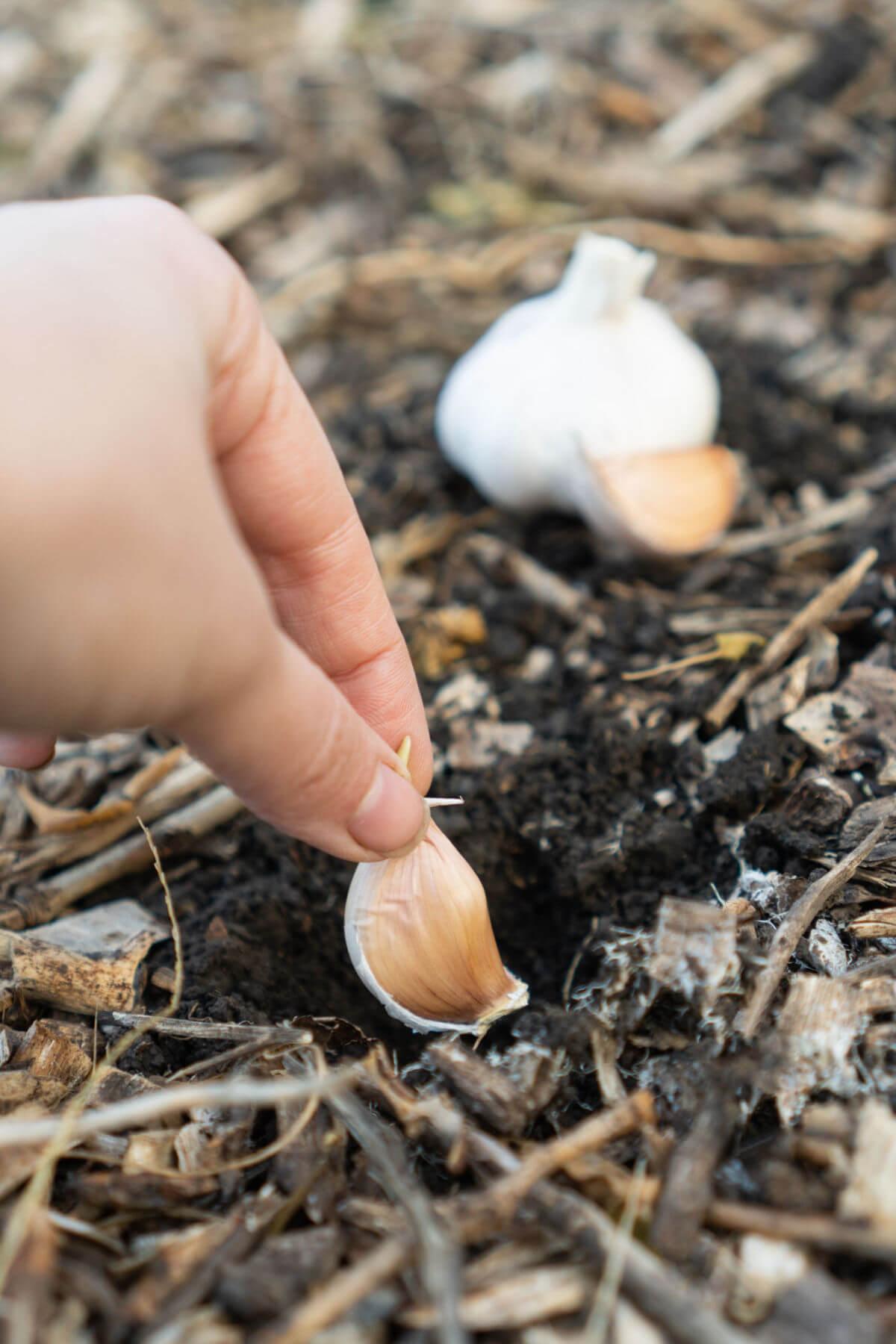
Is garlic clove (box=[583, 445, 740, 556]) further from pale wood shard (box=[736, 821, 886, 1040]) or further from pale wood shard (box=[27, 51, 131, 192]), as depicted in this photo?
pale wood shard (box=[27, 51, 131, 192])

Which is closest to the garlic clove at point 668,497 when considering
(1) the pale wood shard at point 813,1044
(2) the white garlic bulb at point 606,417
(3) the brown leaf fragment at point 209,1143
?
(2) the white garlic bulb at point 606,417

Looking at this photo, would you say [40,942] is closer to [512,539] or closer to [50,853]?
[50,853]

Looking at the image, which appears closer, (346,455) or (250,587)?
(250,587)

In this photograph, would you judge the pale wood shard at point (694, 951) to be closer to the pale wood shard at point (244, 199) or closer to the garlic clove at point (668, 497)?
the garlic clove at point (668, 497)

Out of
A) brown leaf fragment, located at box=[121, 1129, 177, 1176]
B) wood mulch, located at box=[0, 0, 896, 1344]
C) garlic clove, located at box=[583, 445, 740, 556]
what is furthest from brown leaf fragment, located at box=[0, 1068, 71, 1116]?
garlic clove, located at box=[583, 445, 740, 556]

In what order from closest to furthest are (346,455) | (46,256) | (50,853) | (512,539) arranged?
(46,256) < (50,853) < (512,539) < (346,455)

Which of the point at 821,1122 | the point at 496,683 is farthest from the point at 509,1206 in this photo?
the point at 496,683

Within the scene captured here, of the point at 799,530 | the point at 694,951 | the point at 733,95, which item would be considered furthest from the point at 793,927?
the point at 733,95

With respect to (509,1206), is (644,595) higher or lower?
lower
